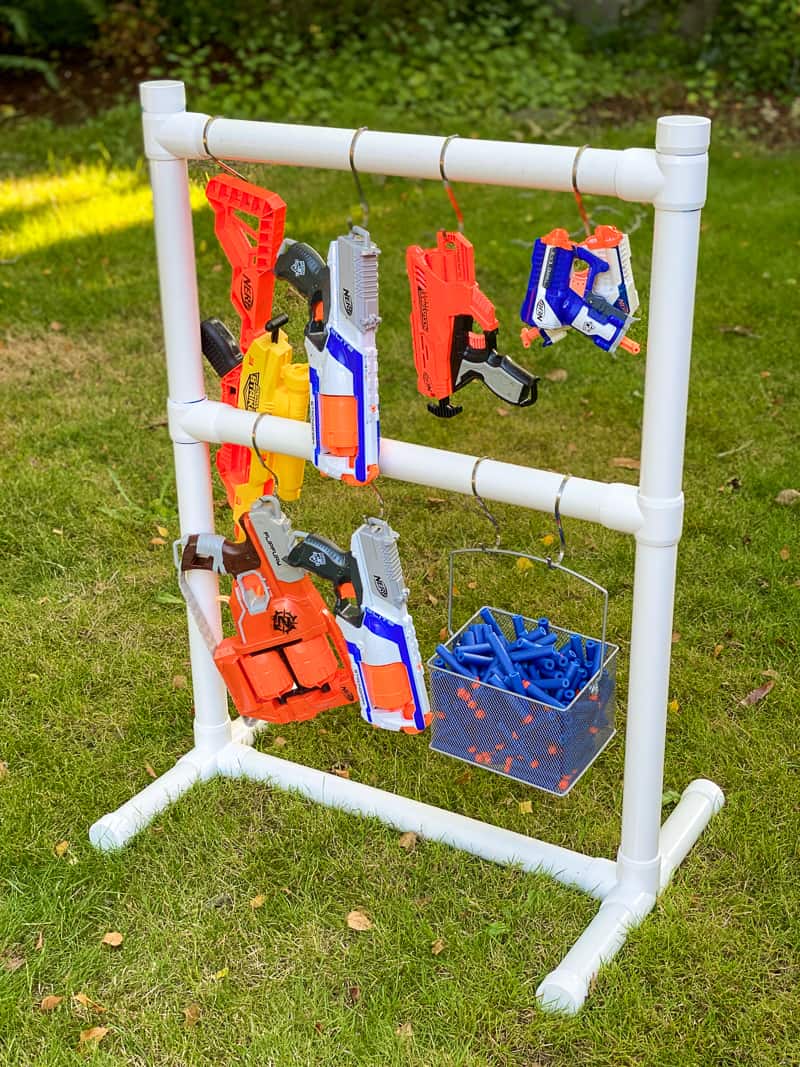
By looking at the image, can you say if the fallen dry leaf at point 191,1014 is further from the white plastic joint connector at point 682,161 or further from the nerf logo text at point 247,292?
the white plastic joint connector at point 682,161

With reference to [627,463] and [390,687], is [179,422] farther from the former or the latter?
[627,463]

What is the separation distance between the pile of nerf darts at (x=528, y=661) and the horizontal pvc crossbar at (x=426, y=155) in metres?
0.98

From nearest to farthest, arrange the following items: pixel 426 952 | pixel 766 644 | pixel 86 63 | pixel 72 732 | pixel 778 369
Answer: pixel 426 952 → pixel 72 732 → pixel 766 644 → pixel 778 369 → pixel 86 63

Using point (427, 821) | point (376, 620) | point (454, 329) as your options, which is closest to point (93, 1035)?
point (427, 821)

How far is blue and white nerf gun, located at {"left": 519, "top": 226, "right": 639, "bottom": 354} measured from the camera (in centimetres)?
209

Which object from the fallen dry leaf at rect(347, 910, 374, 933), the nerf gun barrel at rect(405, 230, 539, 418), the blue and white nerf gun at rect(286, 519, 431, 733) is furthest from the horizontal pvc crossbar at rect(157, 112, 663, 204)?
the fallen dry leaf at rect(347, 910, 374, 933)

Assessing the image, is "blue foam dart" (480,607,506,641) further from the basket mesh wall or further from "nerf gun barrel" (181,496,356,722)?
"nerf gun barrel" (181,496,356,722)

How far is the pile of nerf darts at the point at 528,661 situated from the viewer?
2.62 metres

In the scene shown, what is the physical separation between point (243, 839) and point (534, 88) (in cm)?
622

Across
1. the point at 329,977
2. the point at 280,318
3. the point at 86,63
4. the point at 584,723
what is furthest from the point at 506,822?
the point at 86,63

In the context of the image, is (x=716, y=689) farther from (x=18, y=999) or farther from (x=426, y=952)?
(x=18, y=999)

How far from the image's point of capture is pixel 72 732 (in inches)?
125

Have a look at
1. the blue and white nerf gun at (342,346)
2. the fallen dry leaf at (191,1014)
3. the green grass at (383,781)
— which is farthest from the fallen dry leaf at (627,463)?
the fallen dry leaf at (191,1014)

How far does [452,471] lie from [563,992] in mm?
982
